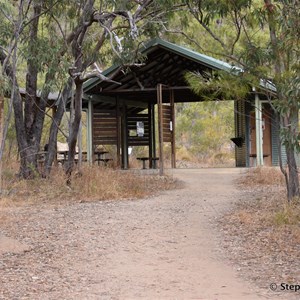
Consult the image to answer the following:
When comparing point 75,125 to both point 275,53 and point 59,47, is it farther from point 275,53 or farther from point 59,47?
point 275,53

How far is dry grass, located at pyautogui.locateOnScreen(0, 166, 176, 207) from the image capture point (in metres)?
11.6

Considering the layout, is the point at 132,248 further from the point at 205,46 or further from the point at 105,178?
the point at 205,46

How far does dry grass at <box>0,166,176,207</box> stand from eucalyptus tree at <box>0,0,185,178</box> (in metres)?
0.41

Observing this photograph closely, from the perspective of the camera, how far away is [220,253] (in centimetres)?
689

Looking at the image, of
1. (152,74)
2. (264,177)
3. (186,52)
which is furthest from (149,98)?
(264,177)

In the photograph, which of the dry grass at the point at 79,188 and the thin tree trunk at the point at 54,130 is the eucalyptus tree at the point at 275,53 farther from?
the thin tree trunk at the point at 54,130

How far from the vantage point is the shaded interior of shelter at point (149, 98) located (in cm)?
1622

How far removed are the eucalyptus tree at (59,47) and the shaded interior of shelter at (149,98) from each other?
192cm

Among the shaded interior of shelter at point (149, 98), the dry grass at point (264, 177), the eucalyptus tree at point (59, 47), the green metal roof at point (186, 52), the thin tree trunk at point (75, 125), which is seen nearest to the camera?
A: the eucalyptus tree at point (59, 47)

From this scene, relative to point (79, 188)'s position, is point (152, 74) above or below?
above

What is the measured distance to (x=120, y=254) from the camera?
6922mm

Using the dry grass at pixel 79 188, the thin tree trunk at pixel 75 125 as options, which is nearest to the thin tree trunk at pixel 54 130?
the dry grass at pixel 79 188

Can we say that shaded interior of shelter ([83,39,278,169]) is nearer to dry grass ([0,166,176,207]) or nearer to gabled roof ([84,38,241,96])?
gabled roof ([84,38,241,96])

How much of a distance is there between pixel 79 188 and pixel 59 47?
3143 mm
